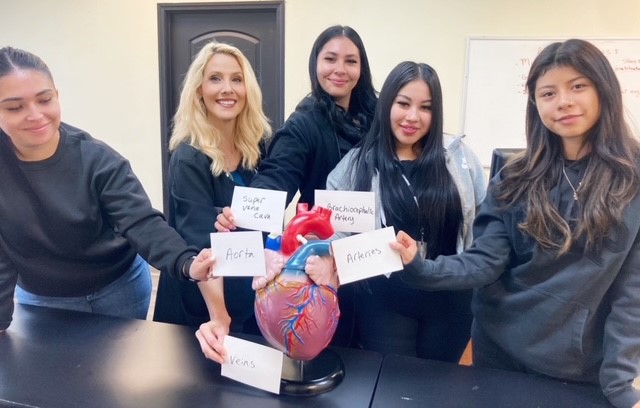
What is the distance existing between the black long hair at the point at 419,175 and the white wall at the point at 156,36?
5.79 ft

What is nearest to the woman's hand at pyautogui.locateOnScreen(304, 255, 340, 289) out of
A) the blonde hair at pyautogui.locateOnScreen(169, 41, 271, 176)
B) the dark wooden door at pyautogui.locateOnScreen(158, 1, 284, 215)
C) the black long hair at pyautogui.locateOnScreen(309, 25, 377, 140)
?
the blonde hair at pyautogui.locateOnScreen(169, 41, 271, 176)

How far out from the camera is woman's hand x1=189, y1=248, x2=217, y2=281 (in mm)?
997

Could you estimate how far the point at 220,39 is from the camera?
11.1ft

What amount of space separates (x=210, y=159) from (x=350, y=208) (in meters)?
0.54

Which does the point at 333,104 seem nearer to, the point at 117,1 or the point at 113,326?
the point at 113,326

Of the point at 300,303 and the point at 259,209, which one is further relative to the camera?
the point at 259,209

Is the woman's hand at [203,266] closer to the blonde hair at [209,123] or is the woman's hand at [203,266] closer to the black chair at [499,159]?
the blonde hair at [209,123]

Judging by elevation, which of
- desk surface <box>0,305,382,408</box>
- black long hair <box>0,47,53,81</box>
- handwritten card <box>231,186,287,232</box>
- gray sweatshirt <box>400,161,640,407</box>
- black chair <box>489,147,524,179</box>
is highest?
black long hair <box>0,47,53,81</box>

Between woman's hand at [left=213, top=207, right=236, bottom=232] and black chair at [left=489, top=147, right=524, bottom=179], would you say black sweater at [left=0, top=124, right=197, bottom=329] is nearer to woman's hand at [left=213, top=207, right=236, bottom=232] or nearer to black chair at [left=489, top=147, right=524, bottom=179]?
woman's hand at [left=213, top=207, right=236, bottom=232]

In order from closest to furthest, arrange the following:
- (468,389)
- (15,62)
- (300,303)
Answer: (300,303)
(468,389)
(15,62)

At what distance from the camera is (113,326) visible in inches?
48.5

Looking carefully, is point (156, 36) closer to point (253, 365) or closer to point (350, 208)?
point (350, 208)

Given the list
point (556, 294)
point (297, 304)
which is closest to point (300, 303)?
point (297, 304)

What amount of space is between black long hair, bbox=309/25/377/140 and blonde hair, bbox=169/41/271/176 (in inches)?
9.0
